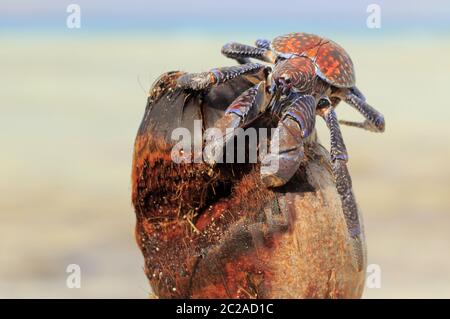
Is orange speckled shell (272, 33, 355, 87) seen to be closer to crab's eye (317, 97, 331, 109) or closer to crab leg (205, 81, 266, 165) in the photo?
crab's eye (317, 97, 331, 109)

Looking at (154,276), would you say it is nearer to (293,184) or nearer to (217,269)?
(217,269)

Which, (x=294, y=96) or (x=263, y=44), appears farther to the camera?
(x=263, y=44)

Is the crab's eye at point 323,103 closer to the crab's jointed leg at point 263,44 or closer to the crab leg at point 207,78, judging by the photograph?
the crab leg at point 207,78

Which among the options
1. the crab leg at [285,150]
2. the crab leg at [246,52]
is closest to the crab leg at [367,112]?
the crab leg at [246,52]

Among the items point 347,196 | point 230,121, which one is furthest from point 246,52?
point 347,196

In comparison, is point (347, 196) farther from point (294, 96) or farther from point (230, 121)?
point (230, 121)

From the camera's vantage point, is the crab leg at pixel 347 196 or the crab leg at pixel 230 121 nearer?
the crab leg at pixel 230 121
